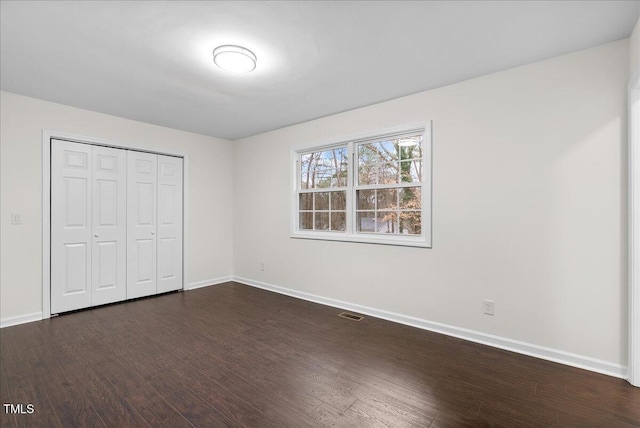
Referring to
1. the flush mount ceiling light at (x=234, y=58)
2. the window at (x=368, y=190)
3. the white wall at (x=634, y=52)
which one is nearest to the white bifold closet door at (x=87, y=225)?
the window at (x=368, y=190)

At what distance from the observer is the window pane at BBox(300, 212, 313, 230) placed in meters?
4.53

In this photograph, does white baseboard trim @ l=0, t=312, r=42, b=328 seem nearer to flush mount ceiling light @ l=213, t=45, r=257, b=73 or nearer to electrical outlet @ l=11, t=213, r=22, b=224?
electrical outlet @ l=11, t=213, r=22, b=224

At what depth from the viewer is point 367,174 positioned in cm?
386

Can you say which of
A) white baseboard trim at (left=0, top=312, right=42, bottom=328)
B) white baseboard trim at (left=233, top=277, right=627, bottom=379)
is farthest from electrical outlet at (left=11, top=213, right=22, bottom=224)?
white baseboard trim at (left=233, top=277, right=627, bottom=379)

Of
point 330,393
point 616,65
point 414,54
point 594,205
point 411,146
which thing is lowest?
point 330,393

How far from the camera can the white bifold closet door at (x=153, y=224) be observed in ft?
14.2

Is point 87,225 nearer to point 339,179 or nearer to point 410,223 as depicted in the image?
point 339,179

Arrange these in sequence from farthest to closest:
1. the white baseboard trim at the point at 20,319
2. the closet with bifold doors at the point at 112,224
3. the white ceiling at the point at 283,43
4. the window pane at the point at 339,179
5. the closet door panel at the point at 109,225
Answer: the window pane at the point at 339,179
the closet door panel at the point at 109,225
the closet with bifold doors at the point at 112,224
the white baseboard trim at the point at 20,319
the white ceiling at the point at 283,43

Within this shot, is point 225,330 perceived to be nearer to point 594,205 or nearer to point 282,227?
point 282,227

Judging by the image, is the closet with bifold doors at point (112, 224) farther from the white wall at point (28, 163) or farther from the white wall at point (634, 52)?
the white wall at point (634, 52)

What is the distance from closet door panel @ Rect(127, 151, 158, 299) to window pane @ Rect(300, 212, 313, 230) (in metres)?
2.24

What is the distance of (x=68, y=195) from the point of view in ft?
12.4

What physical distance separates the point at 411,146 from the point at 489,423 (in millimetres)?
2657

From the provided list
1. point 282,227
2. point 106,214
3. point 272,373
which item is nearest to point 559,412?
point 272,373
